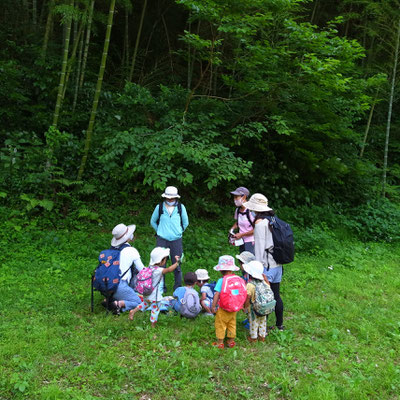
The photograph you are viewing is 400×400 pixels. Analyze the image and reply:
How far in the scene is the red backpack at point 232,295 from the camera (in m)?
3.63

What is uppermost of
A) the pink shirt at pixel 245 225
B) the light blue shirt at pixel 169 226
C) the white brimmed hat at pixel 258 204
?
the white brimmed hat at pixel 258 204

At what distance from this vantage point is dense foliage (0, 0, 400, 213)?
6617 millimetres

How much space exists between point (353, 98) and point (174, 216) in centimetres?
586

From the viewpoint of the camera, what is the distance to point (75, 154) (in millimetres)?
8688

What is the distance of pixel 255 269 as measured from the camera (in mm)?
3822

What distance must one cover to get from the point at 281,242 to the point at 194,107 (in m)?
4.64

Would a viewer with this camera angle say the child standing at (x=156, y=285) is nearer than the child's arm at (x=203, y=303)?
Yes

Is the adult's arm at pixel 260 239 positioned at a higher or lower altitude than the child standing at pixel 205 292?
higher

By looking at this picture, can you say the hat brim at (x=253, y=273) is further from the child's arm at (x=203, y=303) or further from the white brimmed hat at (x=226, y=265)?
Answer: the child's arm at (x=203, y=303)

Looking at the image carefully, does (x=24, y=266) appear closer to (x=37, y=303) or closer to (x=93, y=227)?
(x=37, y=303)

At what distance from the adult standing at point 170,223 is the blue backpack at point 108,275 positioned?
0.82 metres

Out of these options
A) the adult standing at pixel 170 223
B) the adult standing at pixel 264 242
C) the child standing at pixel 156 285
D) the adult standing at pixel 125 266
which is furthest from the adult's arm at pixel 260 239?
the adult standing at pixel 125 266

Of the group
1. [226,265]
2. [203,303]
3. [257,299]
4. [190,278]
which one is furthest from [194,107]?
[257,299]

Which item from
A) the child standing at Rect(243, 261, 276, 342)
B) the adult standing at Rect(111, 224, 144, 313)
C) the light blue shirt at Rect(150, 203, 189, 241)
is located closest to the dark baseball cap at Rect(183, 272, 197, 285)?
the adult standing at Rect(111, 224, 144, 313)
